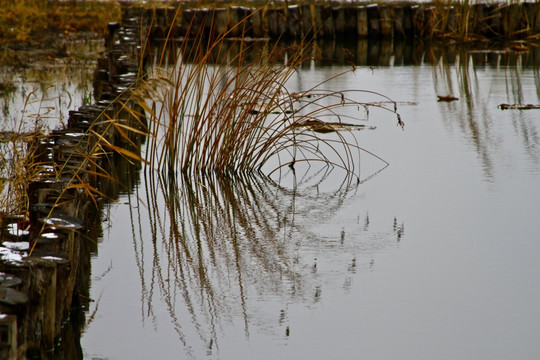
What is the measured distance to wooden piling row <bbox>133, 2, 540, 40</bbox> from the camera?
43.9 ft

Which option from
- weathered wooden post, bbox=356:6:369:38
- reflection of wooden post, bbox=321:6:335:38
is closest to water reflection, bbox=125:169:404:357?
reflection of wooden post, bbox=321:6:335:38

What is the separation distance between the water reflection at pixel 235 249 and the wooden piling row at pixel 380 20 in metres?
8.31

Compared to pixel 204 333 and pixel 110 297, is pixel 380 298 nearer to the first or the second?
pixel 204 333

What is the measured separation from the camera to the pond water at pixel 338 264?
3254 millimetres

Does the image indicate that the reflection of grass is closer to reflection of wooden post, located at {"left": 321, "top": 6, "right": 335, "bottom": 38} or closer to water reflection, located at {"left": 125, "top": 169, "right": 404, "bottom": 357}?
reflection of wooden post, located at {"left": 321, "top": 6, "right": 335, "bottom": 38}

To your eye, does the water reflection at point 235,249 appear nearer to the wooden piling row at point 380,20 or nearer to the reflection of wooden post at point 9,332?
the reflection of wooden post at point 9,332

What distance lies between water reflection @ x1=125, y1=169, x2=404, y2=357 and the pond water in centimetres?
1

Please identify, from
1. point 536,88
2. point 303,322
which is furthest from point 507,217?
point 536,88

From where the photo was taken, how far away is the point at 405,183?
18.1 ft

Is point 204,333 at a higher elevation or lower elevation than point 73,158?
lower

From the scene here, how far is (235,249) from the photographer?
424 cm

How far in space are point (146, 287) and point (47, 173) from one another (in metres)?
0.77

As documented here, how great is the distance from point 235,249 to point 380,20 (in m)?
10.6

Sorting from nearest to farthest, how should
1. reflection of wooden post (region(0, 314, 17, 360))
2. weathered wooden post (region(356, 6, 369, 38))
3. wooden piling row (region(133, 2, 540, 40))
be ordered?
reflection of wooden post (region(0, 314, 17, 360))
wooden piling row (region(133, 2, 540, 40))
weathered wooden post (region(356, 6, 369, 38))
